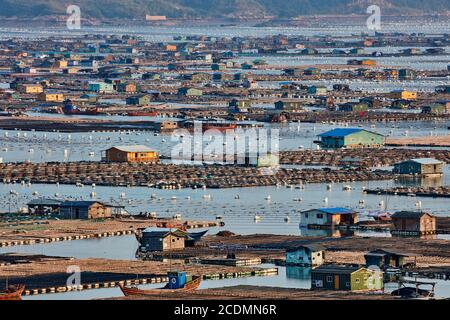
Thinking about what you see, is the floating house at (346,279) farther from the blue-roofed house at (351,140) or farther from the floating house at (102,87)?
the floating house at (102,87)

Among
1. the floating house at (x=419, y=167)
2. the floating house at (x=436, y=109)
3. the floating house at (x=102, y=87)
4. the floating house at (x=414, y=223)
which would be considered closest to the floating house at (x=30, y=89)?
the floating house at (x=102, y=87)

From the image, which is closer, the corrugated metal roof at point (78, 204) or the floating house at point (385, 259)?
the floating house at point (385, 259)

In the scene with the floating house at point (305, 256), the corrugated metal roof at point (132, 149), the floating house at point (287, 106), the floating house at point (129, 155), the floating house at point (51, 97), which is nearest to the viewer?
the floating house at point (305, 256)

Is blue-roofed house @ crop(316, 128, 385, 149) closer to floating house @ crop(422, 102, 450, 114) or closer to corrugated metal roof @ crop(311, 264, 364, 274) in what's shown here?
floating house @ crop(422, 102, 450, 114)

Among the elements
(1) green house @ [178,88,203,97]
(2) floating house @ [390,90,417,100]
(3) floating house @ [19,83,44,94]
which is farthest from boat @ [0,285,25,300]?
(3) floating house @ [19,83,44,94]

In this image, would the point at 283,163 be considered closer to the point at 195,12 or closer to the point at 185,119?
the point at 185,119

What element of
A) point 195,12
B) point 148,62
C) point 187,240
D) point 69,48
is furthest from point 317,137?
point 195,12

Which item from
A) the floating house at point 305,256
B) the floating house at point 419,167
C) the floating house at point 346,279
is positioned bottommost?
the floating house at point 419,167
